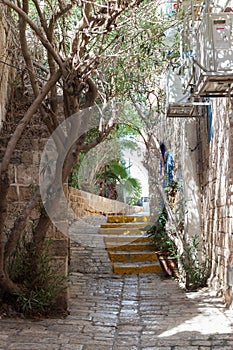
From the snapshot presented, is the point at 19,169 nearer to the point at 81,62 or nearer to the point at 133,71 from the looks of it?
the point at 81,62

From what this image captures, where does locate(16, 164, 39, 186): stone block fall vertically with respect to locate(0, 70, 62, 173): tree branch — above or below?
below

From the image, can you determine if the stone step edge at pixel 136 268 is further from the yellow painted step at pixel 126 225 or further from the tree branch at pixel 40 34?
the tree branch at pixel 40 34

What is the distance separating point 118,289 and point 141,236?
2609 mm

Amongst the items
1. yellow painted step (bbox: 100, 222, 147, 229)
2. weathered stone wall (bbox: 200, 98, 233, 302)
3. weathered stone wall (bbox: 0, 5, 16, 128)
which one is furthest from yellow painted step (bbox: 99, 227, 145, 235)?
A: weathered stone wall (bbox: 0, 5, 16, 128)

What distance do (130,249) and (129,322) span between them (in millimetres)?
3749

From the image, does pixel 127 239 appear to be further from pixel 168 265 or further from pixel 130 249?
pixel 168 265

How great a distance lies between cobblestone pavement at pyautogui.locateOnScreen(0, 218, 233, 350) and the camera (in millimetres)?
3461

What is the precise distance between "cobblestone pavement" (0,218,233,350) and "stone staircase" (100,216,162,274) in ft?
1.51

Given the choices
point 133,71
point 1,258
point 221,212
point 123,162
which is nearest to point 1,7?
point 133,71

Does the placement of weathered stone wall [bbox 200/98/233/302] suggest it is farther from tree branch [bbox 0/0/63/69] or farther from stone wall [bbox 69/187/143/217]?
stone wall [bbox 69/187/143/217]

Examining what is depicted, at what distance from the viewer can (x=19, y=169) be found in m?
4.99

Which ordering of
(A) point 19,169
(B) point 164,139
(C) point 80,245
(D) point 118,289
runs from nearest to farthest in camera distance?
(A) point 19,169 < (D) point 118,289 < (C) point 80,245 < (B) point 164,139

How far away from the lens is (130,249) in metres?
8.00

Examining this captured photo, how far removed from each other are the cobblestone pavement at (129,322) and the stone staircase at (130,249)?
0.46 meters
